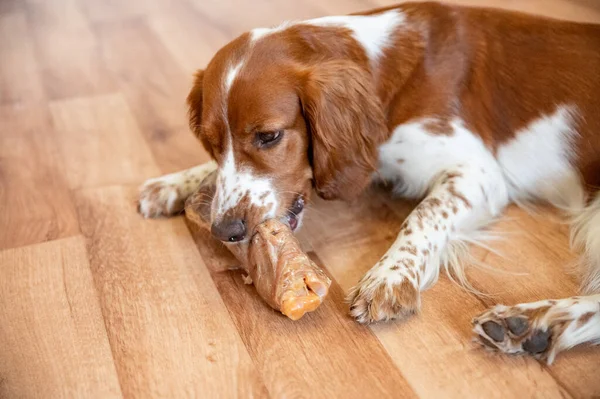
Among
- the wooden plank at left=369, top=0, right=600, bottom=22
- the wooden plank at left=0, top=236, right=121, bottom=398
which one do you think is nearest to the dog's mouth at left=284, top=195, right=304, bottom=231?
the wooden plank at left=0, top=236, right=121, bottom=398

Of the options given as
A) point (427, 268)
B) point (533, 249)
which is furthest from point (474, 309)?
point (533, 249)

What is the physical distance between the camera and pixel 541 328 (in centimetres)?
188

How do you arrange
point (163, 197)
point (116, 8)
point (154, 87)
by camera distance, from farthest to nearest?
point (116, 8) → point (154, 87) → point (163, 197)

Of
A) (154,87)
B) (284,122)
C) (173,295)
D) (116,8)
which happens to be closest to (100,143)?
(154,87)

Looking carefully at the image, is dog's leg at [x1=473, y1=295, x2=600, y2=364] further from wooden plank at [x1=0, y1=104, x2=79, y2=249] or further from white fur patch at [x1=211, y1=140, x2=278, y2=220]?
wooden plank at [x1=0, y1=104, x2=79, y2=249]

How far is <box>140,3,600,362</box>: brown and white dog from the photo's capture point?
7.08ft

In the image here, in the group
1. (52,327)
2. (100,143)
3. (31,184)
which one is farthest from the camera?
(100,143)

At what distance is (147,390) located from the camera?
1865 millimetres

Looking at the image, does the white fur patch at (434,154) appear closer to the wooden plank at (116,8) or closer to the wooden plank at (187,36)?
the wooden plank at (187,36)

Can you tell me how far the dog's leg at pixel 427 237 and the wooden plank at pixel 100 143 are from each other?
120cm

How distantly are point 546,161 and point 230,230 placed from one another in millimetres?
1142

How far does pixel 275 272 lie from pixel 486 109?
0.98m

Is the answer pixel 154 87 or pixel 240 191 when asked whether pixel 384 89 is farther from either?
pixel 154 87

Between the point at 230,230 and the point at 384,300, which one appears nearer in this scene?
the point at 384,300
